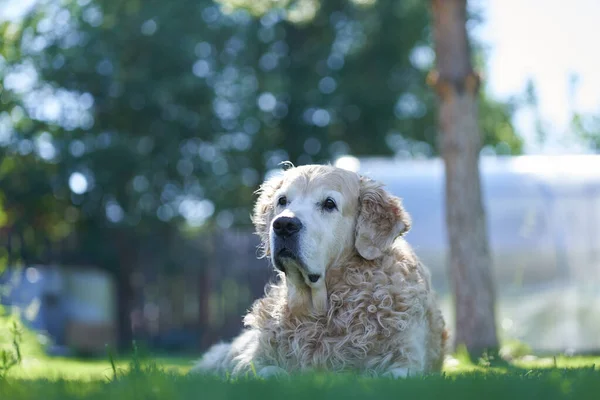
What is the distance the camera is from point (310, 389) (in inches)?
104

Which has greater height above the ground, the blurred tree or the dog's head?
the blurred tree

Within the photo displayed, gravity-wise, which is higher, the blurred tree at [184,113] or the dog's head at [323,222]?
the blurred tree at [184,113]

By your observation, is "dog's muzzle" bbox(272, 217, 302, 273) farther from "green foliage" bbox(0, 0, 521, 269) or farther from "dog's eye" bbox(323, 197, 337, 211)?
"green foliage" bbox(0, 0, 521, 269)

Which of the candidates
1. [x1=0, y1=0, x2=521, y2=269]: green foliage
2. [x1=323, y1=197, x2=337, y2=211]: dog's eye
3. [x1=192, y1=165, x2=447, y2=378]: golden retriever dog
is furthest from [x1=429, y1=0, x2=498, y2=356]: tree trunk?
[x1=0, y1=0, x2=521, y2=269]: green foliage

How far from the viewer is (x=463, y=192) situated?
876 cm

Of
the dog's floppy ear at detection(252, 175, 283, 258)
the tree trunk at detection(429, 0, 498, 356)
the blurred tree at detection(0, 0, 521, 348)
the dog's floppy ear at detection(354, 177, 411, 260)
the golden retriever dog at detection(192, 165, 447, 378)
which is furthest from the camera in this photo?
the blurred tree at detection(0, 0, 521, 348)

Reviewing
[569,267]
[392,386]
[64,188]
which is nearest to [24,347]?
[392,386]

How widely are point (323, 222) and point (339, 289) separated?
0.39m

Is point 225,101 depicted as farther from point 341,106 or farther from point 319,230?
point 319,230

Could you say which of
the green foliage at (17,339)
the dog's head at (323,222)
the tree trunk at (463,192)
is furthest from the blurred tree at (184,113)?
the dog's head at (323,222)

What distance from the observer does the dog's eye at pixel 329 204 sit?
190 inches

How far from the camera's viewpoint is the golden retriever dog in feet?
14.7

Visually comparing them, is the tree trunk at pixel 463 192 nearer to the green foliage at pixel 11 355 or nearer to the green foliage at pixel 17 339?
the green foliage at pixel 17 339

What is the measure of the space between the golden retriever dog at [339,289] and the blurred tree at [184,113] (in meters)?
13.0
